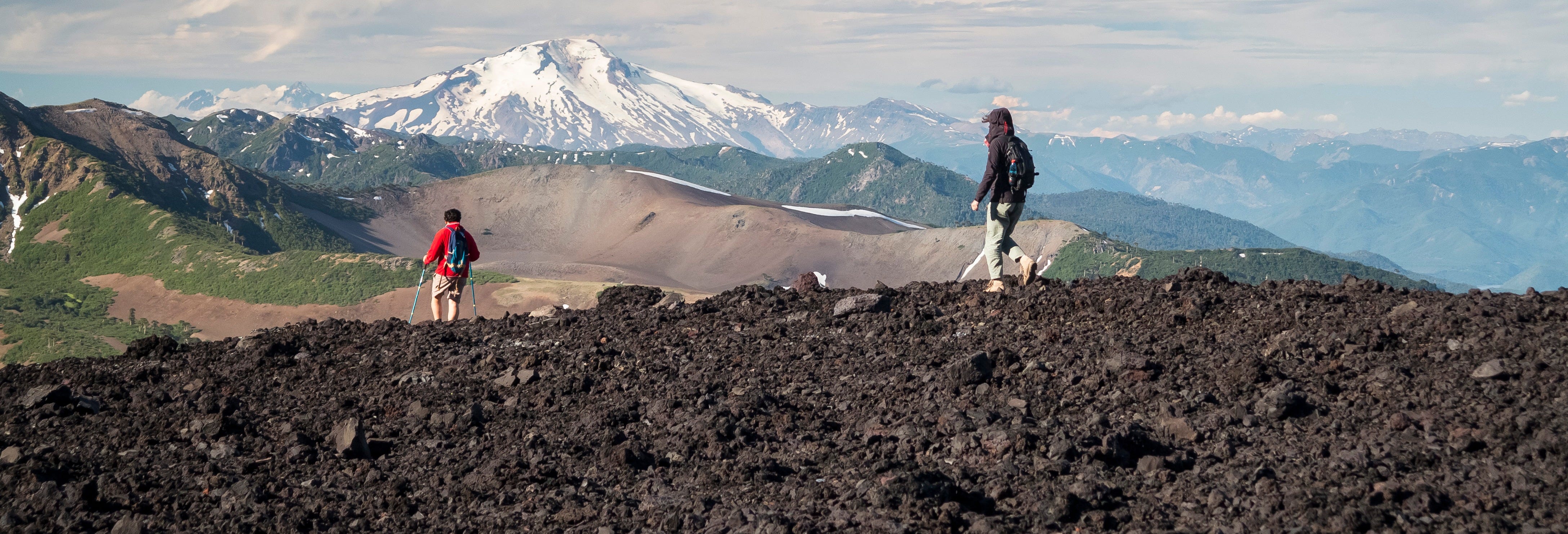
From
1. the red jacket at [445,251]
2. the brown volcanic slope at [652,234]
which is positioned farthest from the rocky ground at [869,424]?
the brown volcanic slope at [652,234]

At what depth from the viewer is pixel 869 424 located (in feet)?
27.9

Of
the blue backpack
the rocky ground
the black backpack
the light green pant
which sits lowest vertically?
the rocky ground

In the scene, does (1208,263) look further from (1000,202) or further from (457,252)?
(457,252)

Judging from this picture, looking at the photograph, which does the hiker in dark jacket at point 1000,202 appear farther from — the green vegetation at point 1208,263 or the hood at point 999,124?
the green vegetation at point 1208,263

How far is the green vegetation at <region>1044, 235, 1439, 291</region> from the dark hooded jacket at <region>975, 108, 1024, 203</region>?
281 feet

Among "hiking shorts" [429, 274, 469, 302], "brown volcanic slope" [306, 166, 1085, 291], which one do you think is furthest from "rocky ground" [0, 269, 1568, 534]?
"brown volcanic slope" [306, 166, 1085, 291]

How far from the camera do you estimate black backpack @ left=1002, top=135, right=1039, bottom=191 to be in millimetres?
12719

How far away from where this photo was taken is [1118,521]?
20.5ft

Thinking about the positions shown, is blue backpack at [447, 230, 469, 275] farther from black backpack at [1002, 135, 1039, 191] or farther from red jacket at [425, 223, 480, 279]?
black backpack at [1002, 135, 1039, 191]

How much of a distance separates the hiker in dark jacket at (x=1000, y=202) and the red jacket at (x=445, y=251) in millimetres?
7766

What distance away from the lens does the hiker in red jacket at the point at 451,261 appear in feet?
51.5

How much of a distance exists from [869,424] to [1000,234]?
5567 mm

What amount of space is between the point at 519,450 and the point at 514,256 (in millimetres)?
150710

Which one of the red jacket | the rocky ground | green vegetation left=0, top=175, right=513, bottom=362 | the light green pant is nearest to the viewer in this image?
the rocky ground
